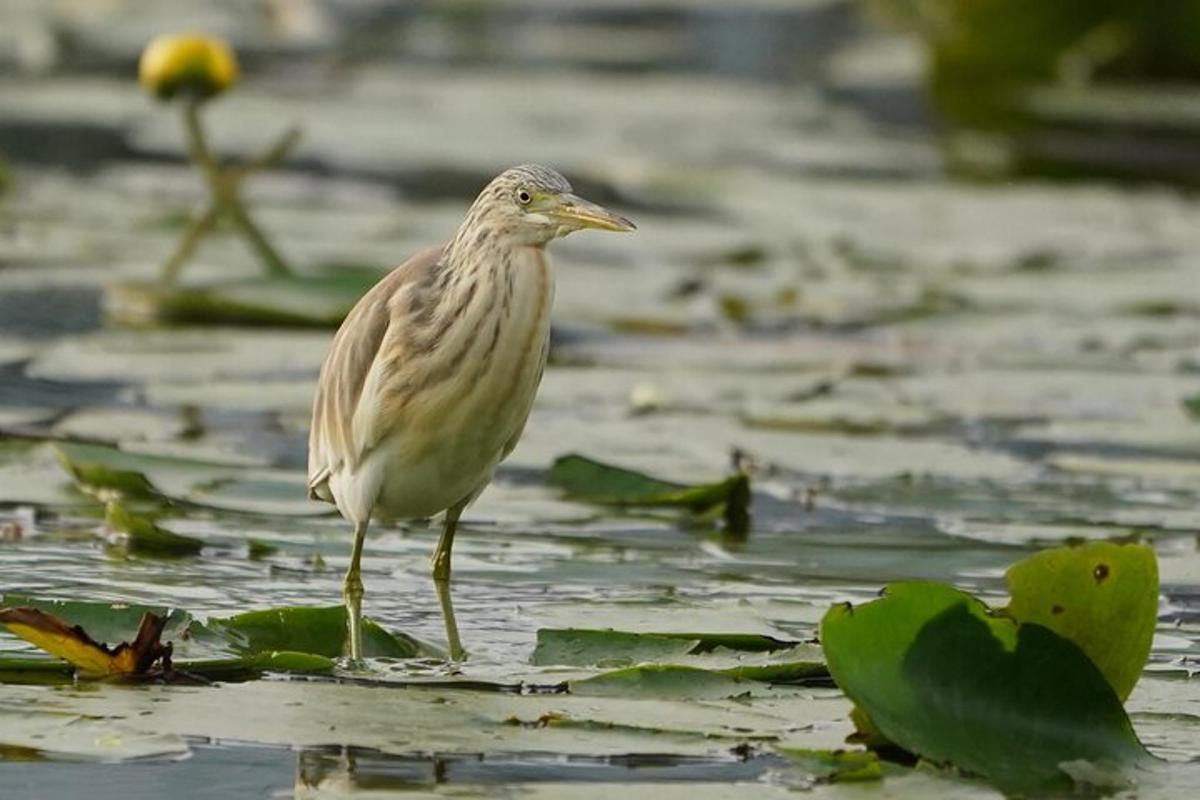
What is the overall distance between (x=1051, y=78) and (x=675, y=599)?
1031 cm

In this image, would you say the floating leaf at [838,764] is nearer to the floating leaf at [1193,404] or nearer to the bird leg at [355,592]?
the bird leg at [355,592]

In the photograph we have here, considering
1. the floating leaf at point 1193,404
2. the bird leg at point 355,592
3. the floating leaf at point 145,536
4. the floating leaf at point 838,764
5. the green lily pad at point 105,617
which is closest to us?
the floating leaf at point 838,764

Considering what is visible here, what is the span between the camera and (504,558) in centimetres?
526

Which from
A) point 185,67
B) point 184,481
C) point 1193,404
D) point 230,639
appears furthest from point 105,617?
point 185,67

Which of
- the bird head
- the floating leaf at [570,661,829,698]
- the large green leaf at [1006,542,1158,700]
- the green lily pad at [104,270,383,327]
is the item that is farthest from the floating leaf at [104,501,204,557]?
the green lily pad at [104,270,383,327]

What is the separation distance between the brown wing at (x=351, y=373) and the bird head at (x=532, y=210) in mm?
202

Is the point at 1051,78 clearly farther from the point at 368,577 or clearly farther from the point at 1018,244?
the point at 368,577

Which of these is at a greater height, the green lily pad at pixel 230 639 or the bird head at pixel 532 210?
the bird head at pixel 532 210

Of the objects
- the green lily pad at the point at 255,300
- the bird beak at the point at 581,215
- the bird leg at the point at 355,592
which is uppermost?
the bird beak at the point at 581,215

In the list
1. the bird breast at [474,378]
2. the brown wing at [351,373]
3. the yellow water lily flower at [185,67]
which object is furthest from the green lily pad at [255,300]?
the bird breast at [474,378]

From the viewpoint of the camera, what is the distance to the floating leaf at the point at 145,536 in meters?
5.05

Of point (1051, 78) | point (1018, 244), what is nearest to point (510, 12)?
point (1051, 78)

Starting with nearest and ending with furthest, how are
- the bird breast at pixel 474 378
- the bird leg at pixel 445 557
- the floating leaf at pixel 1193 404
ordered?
the bird breast at pixel 474 378 < the bird leg at pixel 445 557 < the floating leaf at pixel 1193 404

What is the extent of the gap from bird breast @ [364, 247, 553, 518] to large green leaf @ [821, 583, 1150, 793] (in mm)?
1088
